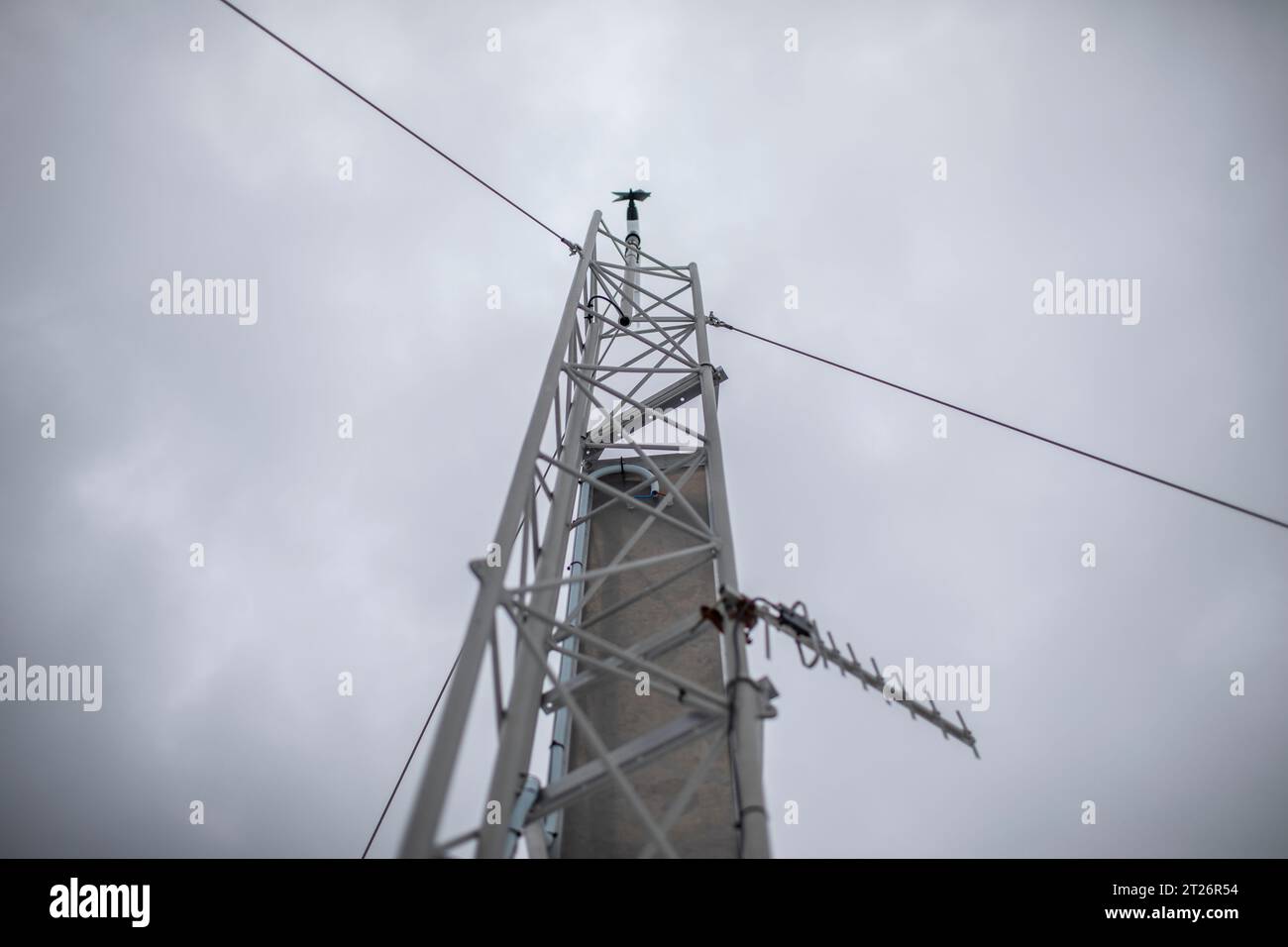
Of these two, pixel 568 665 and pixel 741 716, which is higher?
pixel 741 716

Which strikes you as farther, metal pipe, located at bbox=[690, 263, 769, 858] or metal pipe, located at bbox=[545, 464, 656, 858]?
metal pipe, located at bbox=[545, 464, 656, 858]

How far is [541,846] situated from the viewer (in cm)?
769

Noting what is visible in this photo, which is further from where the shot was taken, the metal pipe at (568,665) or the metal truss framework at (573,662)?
the metal pipe at (568,665)

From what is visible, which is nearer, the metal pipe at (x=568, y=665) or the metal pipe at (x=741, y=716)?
the metal pipe at (x=741, y=716)

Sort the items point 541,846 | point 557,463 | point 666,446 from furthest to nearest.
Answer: point 666,446 → point 557,463 → point 541,846

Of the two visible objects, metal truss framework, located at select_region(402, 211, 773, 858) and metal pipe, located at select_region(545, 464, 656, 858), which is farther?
Answer: metal pipe, located at select_region(545, 464, 656, 858)

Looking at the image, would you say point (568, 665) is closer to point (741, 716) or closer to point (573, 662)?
point (573, 662)

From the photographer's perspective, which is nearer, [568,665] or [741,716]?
[741,716]

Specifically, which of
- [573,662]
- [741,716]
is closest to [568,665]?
[573,662]

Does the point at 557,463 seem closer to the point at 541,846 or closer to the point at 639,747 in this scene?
the point at 639,747
